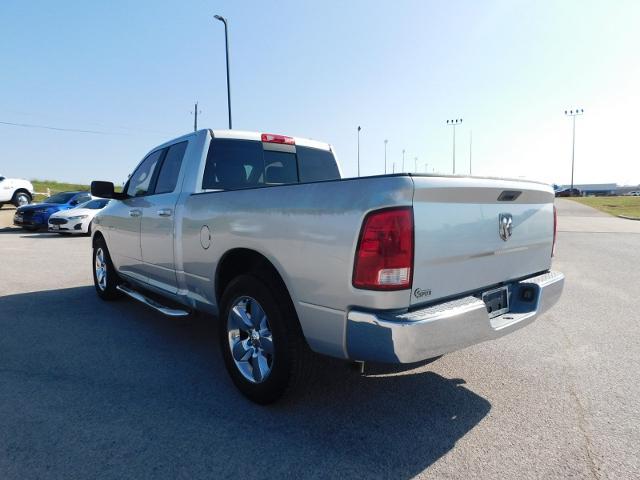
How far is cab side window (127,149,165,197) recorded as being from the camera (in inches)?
182

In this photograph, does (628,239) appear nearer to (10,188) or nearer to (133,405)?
(133,405)

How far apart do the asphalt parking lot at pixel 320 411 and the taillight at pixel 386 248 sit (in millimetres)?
957

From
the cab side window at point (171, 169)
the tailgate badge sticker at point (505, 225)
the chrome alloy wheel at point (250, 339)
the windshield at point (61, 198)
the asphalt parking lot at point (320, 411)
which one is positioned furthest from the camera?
the windshield at point (61, 198)

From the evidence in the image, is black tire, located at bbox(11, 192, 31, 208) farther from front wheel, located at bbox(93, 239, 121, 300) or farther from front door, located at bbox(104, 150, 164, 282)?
front door, located at bbox(104, 150, 164, 282)

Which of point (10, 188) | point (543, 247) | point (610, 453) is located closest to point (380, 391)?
point (610, 453)

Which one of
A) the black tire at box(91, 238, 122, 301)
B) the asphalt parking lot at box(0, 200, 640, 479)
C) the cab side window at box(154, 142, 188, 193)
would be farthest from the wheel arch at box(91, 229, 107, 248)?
the cab side window at box(154, 142, 188, 193)

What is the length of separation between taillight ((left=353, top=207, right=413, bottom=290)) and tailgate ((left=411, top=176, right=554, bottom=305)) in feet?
0.20

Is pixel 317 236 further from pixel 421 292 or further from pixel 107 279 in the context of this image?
pixel 107 279

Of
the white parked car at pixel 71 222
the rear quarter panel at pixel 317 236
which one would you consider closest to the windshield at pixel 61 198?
the white parked car at pixel 71 222

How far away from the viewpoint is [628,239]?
13516mm

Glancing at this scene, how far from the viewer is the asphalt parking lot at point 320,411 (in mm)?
2275

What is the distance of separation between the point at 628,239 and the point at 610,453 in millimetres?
13685

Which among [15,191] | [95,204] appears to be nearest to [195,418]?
[95,204]

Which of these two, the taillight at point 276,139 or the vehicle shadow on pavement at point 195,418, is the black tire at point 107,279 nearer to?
the vehicle shadow on pavement at point 195,418
